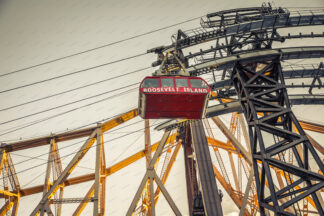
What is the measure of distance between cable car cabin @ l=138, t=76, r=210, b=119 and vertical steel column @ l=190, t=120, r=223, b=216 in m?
3.66

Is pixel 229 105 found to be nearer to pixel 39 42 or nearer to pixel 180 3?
pixel 180 3

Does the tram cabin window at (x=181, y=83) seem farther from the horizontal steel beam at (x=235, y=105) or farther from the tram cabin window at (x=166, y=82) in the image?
the horizontal steel beam at (x=235, y=105)

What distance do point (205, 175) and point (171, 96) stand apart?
17.6 ft

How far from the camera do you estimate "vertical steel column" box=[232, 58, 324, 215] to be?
8625 mm

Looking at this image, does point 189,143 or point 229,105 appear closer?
point 229,105

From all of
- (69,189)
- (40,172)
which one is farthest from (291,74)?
(40,172)

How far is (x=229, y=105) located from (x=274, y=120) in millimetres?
3137

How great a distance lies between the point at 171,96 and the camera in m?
11.7

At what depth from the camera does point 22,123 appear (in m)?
27.5

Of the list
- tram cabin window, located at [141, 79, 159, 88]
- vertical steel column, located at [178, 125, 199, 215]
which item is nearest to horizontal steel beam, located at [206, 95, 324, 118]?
tram cabin window, located at [141, 79, 159, 88]

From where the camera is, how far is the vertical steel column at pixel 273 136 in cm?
862

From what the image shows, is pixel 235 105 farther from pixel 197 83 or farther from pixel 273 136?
pixel 273 136

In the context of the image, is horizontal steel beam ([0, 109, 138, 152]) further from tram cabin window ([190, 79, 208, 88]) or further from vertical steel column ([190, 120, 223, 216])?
tram cabin window ([190, 79, 208, 88])

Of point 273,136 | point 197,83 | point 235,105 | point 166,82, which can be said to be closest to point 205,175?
point 235,105
